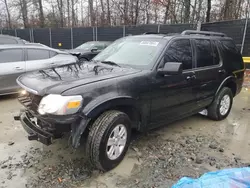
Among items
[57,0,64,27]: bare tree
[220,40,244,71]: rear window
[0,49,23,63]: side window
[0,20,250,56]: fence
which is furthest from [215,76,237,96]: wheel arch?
[57,0,64,27]: bare tree

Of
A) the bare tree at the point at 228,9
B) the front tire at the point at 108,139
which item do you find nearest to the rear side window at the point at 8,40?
the front tire at the point at 108,139

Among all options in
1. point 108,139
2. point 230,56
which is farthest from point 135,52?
point 230,56

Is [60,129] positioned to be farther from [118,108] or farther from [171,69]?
[171,69]

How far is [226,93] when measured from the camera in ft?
16.0

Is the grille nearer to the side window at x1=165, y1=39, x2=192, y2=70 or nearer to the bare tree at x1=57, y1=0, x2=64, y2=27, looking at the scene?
the side window at x1=165, y1=39, x2=192, y2=70

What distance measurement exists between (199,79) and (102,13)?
21.5 metres

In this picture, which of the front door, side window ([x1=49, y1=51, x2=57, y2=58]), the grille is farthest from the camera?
side window ([x1=49, y1=51, x2=57, y2=58])

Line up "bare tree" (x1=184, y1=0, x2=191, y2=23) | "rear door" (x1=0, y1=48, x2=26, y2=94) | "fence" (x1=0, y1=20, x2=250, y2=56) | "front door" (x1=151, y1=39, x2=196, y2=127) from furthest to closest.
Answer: "bare tree" (x1=184, y1=0, x2=191, y2=23), "fence" (x1=0, y1=20, x2=250, y2=56), "rear door" (x1=0, y1=48, x2=26, y2=94), "front door" (x1=151, y1=39, x2=196, y2=127)

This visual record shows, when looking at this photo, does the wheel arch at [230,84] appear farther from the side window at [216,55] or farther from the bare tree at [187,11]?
the bare tree at [187,11]

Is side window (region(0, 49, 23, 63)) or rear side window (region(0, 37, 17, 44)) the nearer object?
side window (region(0, 49, 23, 63))

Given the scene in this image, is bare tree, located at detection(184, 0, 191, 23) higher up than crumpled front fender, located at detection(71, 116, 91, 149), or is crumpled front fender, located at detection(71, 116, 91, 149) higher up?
bare tree, located at detection(184, 0, 191, 23)

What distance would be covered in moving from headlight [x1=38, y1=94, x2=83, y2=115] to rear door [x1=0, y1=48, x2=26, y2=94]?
3838 millimetres

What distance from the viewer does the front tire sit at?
270 centimetres

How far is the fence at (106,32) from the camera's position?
9.98 m
